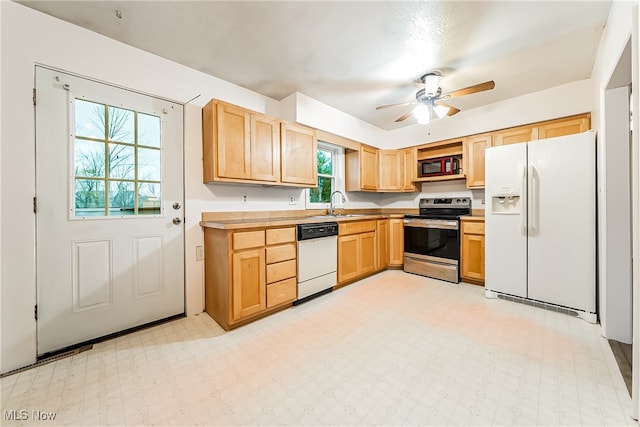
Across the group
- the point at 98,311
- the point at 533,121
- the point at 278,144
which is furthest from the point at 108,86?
the point at 533,121

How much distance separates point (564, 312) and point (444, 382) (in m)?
1.88

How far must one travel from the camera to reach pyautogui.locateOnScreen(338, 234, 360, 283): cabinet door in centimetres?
318

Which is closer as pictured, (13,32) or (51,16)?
(13,32)

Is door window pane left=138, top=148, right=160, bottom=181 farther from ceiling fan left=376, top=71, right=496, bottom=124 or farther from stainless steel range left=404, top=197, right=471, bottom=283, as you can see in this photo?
stainless steel range left=404, top=197, right=471, bottom=283

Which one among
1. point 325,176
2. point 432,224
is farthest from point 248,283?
point 432,224

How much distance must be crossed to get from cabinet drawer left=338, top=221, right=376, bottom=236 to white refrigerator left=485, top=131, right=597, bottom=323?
144cm

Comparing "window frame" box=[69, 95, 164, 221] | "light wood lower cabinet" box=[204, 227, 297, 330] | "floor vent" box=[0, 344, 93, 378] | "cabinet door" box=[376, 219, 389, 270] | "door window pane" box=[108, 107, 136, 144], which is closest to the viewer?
"floor vent" box=[0, 344, 93, 378]

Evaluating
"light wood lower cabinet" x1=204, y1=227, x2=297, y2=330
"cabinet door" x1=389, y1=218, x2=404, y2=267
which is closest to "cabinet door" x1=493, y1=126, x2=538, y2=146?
"cabinet door" x1=389, y1=218, x2=404, y2=267

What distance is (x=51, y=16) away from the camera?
180 centimetres

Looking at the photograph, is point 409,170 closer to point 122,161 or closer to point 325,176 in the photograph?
point 325,176

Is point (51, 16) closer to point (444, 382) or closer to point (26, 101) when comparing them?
point (26, 101)

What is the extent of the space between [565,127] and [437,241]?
6.57 feet

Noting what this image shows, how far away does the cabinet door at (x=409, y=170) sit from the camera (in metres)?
4.25

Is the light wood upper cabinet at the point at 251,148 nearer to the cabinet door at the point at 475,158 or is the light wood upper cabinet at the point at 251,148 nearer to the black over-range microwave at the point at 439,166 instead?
the black over-range microwave at the point at 439,166
